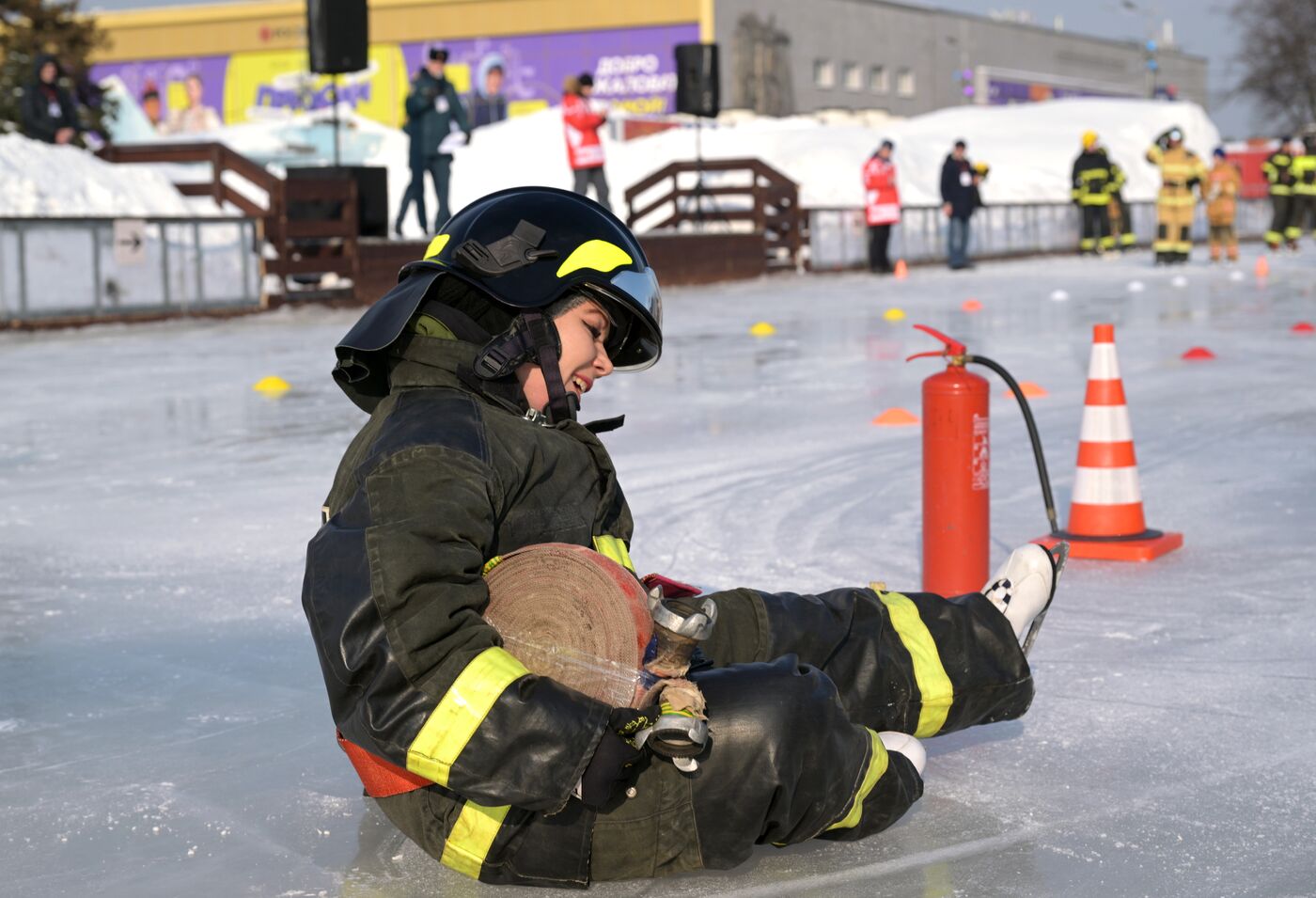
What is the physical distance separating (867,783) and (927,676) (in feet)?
→ 1.42

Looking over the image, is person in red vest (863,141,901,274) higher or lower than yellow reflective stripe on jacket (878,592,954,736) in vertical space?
higher

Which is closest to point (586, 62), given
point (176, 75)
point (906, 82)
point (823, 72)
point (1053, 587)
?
point (823, 72)

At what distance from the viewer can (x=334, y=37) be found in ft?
55.0

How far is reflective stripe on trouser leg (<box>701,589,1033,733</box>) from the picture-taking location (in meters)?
3.01

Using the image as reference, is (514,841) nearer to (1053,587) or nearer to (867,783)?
(867,783)

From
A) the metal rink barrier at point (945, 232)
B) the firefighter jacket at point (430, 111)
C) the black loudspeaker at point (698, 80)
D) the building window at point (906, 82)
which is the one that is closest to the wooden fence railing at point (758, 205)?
the metal rink barrier at point (945, 232)

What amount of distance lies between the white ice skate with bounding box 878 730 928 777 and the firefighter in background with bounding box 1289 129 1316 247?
1002 inches

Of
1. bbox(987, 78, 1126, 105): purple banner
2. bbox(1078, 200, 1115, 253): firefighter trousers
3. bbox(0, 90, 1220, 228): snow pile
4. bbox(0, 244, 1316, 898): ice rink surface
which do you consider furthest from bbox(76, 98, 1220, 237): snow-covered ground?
bbox(987, 78, 1126, 105): purple banner

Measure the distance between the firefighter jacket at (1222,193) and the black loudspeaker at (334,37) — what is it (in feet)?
40.6

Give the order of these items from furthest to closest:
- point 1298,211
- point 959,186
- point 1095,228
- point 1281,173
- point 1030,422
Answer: point 1298,211 → point 1095,228 → point 1281,173 → point 959,186 → point 1030,422

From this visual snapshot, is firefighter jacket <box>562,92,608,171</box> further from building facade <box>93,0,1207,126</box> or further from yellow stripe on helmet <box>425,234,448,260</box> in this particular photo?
building facade <box>93,0,1207,126</box>

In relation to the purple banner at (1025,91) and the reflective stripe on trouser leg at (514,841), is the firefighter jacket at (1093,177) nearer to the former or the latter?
the reflective stripe on trouser leg at (514,841)

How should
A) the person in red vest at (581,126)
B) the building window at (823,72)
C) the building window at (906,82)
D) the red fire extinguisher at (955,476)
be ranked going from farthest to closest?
the building window at (906,82), the building window at (823,72), the person in red vest at (581,126), the red fire extinguisher at (955,476)

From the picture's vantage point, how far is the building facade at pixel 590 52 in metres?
52.9
